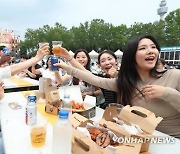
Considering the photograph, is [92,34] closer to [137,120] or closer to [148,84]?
[148,84]

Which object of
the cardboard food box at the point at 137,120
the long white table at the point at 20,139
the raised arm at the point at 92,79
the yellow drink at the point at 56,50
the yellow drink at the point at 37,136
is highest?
the yellow drink at the point at 56,50

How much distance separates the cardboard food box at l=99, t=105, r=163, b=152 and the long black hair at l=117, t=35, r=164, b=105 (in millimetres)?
515

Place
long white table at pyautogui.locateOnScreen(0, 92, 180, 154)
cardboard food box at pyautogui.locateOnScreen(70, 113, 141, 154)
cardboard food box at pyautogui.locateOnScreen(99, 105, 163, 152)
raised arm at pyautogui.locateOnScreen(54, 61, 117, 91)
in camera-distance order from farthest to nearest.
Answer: raised arm at pyautogui.locateOnScreen(54, 61, 117, 91)
long white table at pyautogui.locateOnScreen(0, 92, 180, 154)
cardboard food box at pyautogui.locateOnScreen(99, 105, 163, 152)
cardboard food box at pyautogui.locateOnScreen(70, 113, 141, 154)

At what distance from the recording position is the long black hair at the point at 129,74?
1.83 m

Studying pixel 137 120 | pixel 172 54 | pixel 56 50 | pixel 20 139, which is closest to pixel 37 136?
pixel 20 139

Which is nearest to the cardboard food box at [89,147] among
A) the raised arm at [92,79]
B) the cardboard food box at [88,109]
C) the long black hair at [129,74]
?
the cardboard food box at [88,109]

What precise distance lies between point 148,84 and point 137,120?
62 centimetres

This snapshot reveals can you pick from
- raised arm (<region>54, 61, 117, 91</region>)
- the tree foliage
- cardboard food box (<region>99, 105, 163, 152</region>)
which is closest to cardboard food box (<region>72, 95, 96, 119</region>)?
raised arm (<region>54, 61, 117, 91</region>)

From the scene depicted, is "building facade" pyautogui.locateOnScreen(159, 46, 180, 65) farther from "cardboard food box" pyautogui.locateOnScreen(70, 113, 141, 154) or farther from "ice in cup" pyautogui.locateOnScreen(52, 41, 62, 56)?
"cardboard food box" pyautogui.locateOnScreen(70, 113, 141, 154)

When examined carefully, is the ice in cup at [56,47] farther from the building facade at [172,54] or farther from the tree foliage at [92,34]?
the tree foliage at [92,34]

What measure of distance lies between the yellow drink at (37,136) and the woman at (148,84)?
82cm

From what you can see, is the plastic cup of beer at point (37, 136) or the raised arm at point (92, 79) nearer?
the plastic cup of beer at point (37, 136)

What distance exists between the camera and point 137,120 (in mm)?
1237

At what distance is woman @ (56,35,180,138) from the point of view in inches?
61.1
